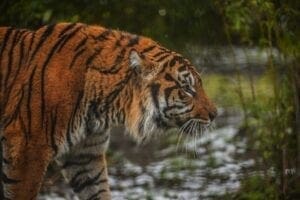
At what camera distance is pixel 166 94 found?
224 inches

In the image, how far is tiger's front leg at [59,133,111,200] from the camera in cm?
586

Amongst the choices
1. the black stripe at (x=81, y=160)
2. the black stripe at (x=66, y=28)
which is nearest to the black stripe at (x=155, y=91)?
the black stripe at (x=81, y=160)

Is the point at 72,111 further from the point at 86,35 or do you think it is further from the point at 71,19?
the point at 71,19

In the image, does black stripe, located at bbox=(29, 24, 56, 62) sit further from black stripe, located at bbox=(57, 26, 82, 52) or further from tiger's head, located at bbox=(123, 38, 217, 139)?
tiger's head, located at bbox=(123, 38, 217, 139)

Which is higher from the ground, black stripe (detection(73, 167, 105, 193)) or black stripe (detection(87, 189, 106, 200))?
black stripe (detection(73, 167, 105, 193))

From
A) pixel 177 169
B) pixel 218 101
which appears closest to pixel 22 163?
pixel 177 169

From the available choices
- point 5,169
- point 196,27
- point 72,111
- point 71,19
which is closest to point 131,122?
point 72,111

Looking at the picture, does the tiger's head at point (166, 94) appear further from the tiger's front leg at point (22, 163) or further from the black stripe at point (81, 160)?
the tiger's front leg at point (22, 163)

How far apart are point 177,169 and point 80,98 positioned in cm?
257

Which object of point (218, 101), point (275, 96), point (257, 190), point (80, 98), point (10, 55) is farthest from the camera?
point (218, 101)

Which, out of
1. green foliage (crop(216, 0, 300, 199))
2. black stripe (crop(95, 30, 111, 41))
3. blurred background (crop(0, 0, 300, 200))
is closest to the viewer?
black stripe (crop(95, 30, 111, 41))

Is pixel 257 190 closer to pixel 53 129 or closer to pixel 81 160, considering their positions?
pixel 81 160

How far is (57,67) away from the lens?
5676 mm

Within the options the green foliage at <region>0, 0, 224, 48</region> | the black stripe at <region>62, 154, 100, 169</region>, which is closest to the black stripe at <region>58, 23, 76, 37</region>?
the black stripe at <region>62, 154, 100, 169</region>
